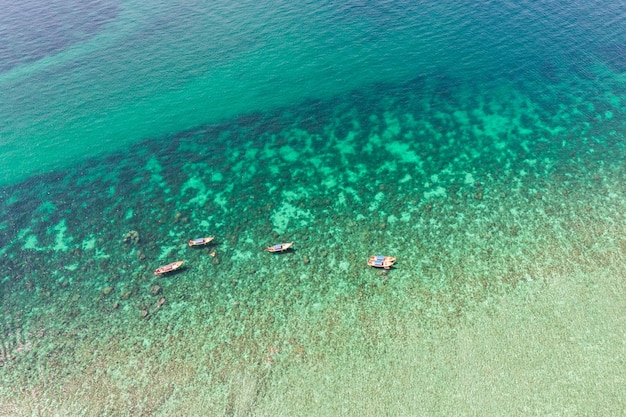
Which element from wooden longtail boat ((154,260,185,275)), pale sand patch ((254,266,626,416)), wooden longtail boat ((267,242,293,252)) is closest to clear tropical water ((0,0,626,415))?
pale sand patch ((254,266,626,416))

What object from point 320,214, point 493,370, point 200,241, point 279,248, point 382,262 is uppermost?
point 200,241

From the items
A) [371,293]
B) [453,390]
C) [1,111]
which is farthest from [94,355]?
[1,111]

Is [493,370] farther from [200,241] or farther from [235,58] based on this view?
[235,58]

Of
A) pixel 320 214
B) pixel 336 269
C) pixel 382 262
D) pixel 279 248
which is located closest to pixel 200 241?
pixel 279 248

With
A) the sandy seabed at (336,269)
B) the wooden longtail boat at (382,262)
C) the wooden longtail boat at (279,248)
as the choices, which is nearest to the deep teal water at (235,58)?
the sandy seabed at (336,269)

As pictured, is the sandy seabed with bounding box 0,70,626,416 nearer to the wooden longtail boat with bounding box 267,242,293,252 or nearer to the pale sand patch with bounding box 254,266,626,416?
the pale sand patch with bounding box 254,266,626,416

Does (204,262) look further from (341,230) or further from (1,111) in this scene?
(1,111)

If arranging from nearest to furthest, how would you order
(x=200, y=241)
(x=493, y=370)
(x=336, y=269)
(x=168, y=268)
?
1. (x=493, y=370)
2. (x=336, y=269)
3. (x=168, y=268)
4. (x=200, y=241)

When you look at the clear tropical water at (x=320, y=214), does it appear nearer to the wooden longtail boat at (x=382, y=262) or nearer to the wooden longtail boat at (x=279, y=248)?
the wooden longtail boat at (x=382, y=262)
